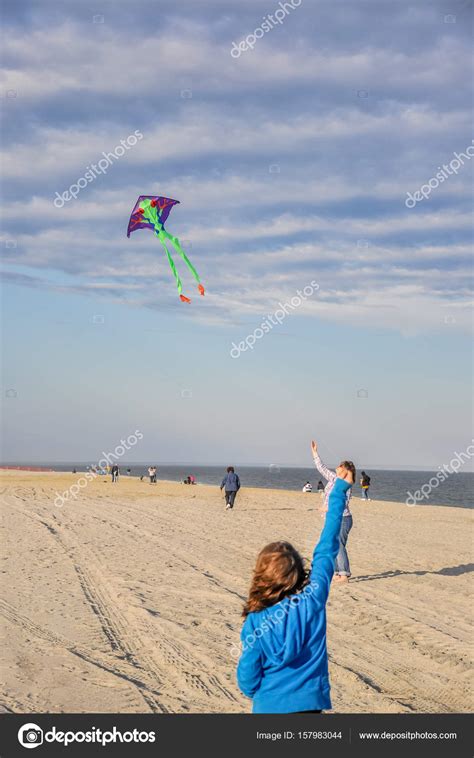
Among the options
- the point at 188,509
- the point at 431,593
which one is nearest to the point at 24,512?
the point at 188,509

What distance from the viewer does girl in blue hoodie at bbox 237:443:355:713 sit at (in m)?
2.91

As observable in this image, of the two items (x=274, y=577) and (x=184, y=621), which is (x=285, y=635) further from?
(x=184, y=621)

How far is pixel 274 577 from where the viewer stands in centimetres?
289

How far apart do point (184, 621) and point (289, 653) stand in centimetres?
585

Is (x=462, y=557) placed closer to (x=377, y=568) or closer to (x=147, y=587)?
(x=377, y=568)

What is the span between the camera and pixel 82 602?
9242 millimetres

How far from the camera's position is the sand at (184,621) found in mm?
6055

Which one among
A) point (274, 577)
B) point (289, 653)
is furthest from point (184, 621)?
point (274, 577)

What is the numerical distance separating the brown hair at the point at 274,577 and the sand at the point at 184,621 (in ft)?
10.4

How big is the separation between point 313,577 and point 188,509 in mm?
22640

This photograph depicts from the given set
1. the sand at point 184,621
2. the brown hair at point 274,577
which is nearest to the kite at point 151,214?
the sand at point 184,621
